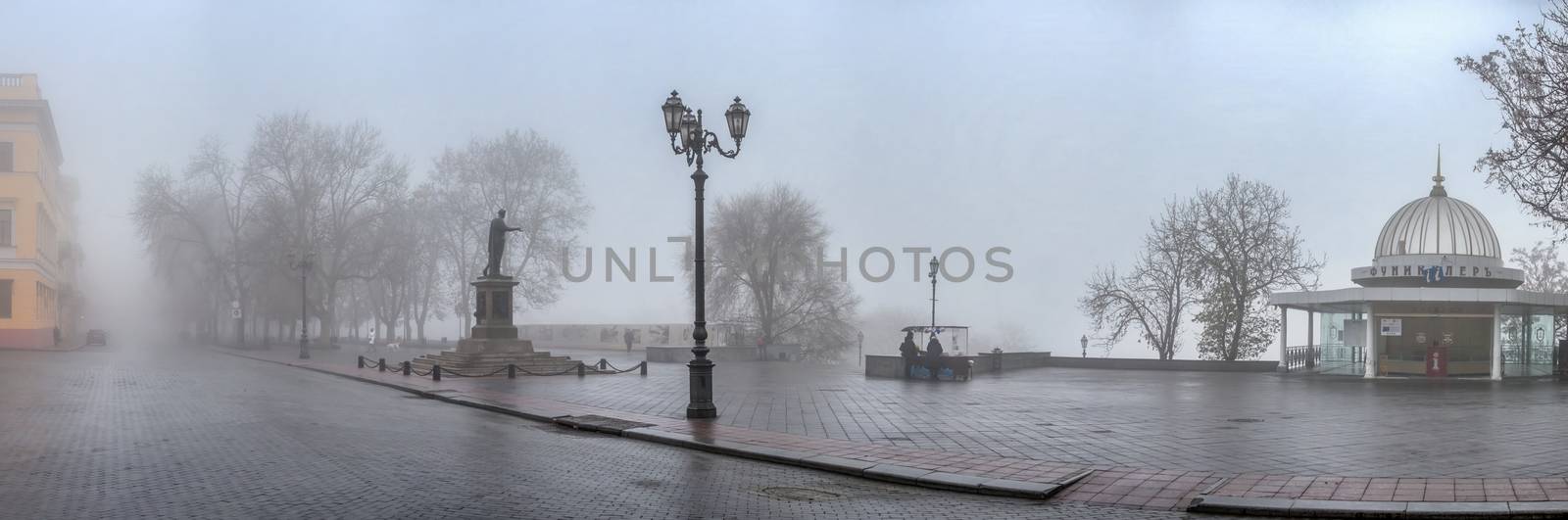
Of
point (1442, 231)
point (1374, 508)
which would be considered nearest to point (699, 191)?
point (1374, 508)

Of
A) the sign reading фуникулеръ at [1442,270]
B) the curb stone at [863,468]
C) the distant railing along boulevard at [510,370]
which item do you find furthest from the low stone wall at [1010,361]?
the curb stone at [863,468]

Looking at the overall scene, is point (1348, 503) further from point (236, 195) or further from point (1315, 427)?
point (236, 195)

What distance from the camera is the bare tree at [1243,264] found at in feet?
144

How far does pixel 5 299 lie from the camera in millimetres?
48781

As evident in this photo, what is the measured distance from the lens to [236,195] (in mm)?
59844

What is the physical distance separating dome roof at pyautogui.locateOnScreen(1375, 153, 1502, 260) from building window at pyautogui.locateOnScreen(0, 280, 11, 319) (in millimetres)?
56615

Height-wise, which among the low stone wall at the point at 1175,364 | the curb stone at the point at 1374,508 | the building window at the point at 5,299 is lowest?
the low stone wall at the point at 1175,364

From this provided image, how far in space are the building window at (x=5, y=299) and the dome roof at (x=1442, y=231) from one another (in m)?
56.6

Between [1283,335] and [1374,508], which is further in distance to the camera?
[1283,335]

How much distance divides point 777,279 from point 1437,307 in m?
29.2

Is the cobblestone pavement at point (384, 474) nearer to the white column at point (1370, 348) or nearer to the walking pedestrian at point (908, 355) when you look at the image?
the walking pedestrian at point (908, 355)

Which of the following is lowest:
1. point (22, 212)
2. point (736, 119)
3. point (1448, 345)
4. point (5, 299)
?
point (1448, 345)

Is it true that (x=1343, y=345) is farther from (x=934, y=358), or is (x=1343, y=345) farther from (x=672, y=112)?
(x=672, y=112)

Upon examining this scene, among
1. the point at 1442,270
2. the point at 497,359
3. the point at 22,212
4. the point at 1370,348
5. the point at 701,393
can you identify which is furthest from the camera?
the point at 22,212
